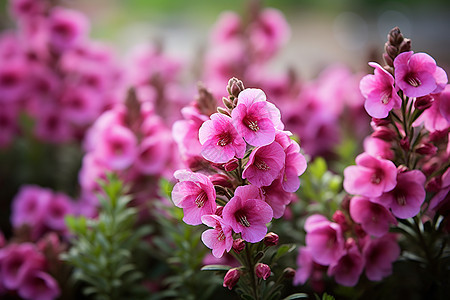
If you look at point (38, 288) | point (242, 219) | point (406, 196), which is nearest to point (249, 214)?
point (242, 219)

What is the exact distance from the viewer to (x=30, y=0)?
200 centimetres

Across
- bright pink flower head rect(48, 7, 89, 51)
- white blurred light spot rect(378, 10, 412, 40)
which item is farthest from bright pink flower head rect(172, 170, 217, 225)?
white blurred light spot rect(378, 10, 412, 40)

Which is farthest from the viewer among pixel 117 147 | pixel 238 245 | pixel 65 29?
pixel 65 29

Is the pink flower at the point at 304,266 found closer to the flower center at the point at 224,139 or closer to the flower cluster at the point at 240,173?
the flower cluster at the point at 240,173

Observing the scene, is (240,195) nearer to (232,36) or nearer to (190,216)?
(190,216)

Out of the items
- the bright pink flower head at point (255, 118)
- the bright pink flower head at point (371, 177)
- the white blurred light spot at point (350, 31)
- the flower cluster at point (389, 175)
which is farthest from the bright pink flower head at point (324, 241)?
the white blurred light spot at point (350, 31)

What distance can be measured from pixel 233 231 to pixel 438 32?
880 cm

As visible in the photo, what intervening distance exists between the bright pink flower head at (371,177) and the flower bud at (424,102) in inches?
5.6

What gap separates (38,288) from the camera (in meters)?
1.39

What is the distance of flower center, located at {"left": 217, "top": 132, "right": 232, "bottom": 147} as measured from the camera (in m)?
0.90

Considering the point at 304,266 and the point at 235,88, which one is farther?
the point at 304,266

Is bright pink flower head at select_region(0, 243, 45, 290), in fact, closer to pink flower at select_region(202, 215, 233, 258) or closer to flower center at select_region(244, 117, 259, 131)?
pink flower at select_region(202, 215, 233, 258)

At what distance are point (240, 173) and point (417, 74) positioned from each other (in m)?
0.44

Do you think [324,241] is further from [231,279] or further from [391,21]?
[391,21]
